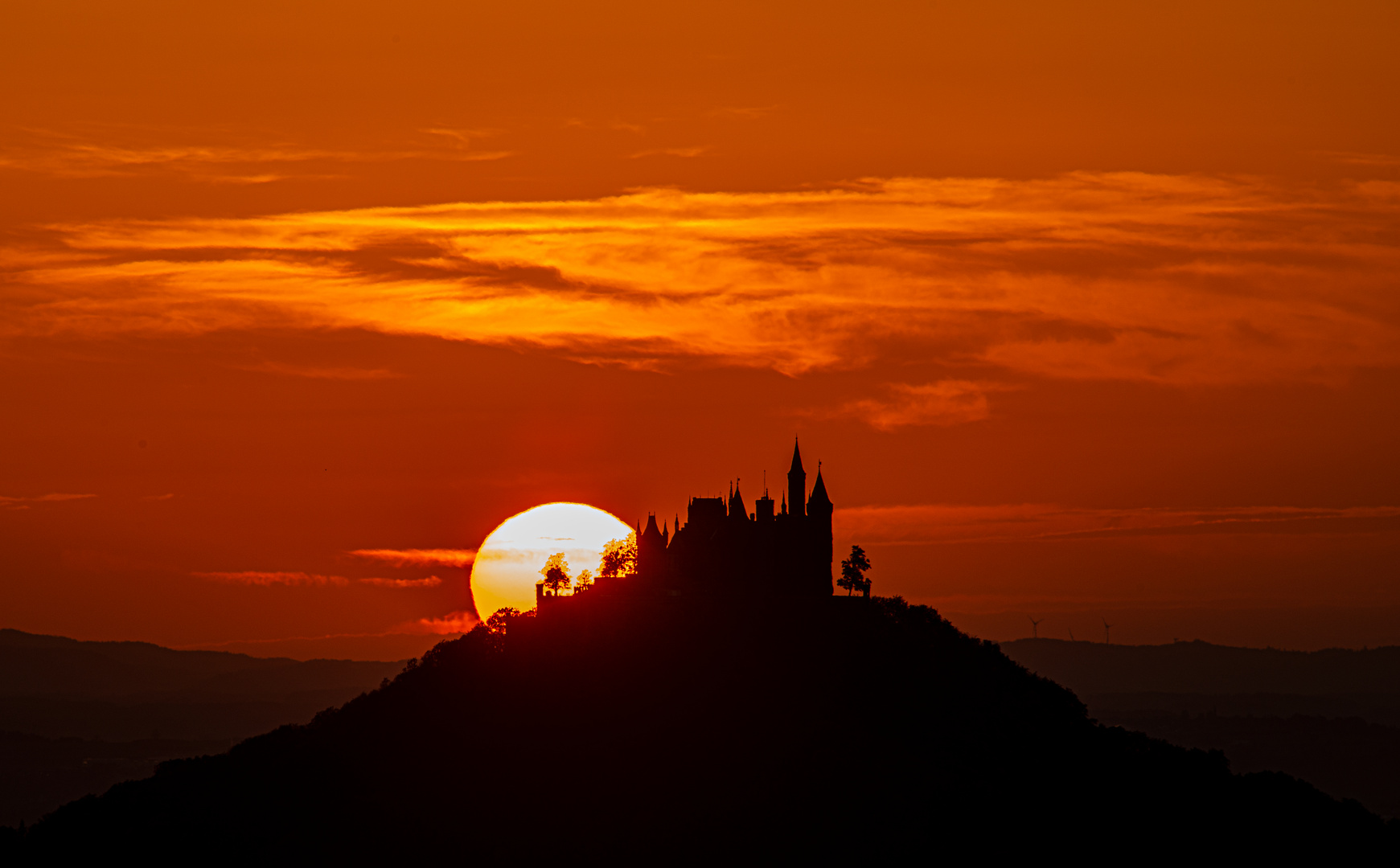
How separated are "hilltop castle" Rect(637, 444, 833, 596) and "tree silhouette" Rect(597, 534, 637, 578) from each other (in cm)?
704

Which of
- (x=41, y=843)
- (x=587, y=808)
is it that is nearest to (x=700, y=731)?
(x=587, y=808)

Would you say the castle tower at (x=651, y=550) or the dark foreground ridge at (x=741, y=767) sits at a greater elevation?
the castle tower at (x=651, y=550)

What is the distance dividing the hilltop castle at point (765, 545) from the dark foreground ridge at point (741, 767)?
83.4 inches

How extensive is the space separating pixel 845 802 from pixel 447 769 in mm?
37252

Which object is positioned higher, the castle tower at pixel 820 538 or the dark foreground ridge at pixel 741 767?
the castle tower at pixel 820 538

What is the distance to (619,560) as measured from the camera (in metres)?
155

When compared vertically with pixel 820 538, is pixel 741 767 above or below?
below

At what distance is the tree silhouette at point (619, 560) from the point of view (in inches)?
6083

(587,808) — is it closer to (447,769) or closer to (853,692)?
(447,769)

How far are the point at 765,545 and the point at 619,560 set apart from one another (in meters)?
15.8

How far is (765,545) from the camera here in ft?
478

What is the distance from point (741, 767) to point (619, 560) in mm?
21196

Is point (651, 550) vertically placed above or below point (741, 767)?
above

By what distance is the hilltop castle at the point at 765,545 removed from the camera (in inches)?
5733
